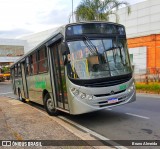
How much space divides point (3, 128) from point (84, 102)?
239cm

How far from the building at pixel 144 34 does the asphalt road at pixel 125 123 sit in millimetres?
17653

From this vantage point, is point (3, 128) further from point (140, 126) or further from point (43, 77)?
point (140, 126)

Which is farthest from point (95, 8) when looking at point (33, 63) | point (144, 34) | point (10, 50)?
point (10, 50)

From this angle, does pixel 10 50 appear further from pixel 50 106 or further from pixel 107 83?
pixel 107 83

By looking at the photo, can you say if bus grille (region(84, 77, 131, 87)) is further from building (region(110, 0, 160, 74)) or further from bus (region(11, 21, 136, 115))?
building (region(110, 0, 160, 74))

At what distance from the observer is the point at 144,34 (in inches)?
1401

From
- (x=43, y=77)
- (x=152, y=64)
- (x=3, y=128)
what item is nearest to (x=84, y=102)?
(x=3, y=128)

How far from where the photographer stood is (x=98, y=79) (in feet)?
24.0

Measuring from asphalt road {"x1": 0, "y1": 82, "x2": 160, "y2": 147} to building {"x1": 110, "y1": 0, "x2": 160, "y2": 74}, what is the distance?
17.7m

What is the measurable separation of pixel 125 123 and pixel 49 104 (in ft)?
10.7

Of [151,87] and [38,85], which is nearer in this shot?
[38,85]

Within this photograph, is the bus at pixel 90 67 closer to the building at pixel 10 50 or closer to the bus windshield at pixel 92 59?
the bus windshield at pixel 92 59

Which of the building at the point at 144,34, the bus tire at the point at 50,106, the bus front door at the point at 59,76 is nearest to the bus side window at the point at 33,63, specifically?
the bus tire at the point at 50,106

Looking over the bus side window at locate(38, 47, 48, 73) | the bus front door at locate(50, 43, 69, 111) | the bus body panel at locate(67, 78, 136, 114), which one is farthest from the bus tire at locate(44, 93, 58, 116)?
the bus body panel at locate(67, 78, 136, 114)
